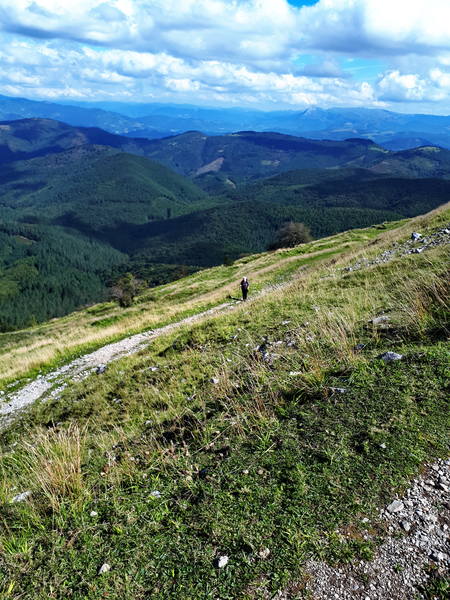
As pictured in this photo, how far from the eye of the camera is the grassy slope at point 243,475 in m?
3.56

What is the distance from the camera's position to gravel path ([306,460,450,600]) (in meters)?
3.05

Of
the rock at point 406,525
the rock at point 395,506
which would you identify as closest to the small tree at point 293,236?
the rock at point 395,506

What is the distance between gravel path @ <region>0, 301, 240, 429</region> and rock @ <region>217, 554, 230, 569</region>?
10.5 meters

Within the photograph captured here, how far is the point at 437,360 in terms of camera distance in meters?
5.92

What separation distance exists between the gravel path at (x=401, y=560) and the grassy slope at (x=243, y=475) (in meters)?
0.15

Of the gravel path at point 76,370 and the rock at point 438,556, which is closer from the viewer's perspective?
the rock at point 438,556

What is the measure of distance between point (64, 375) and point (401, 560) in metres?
14.5

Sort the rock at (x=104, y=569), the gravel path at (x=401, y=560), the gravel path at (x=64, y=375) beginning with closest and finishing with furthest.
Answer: the gravel path at (x=401, y=560) → the rock at (x=104, y=569) → the gravel path at (x=64, y=375)

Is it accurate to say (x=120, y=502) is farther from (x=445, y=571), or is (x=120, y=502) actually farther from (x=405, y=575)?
(x=445, y=571)

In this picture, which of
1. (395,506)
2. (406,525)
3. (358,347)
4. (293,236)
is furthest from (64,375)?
(293,236)

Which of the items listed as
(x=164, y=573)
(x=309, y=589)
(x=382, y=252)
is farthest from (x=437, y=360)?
(x=382, y=252)

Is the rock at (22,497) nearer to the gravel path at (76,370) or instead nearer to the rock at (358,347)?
the rock at (358,347)

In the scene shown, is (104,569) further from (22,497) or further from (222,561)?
(22,497)

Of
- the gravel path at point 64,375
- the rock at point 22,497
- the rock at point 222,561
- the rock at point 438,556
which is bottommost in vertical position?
the gravel path at point 64,375
